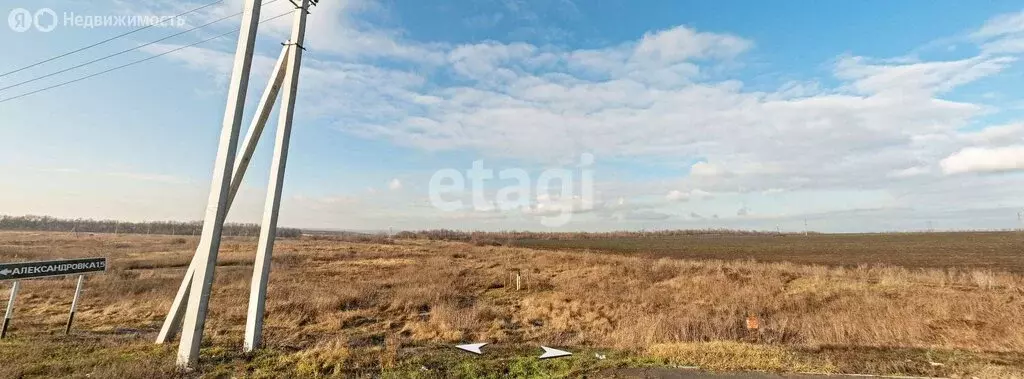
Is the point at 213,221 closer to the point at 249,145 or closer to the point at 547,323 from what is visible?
the point at 249,145

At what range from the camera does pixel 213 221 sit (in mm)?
6762

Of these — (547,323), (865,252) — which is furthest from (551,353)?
(865,252)

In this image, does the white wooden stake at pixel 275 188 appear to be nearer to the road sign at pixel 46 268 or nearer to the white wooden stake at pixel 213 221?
the white wooden stake at pixel 213 221

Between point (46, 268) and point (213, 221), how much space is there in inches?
213

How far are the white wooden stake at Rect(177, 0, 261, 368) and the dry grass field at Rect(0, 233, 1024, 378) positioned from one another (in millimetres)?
416

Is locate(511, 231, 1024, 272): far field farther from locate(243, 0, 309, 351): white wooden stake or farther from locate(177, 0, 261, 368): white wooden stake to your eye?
locate(177, 0, 261, 368): white wooden stake

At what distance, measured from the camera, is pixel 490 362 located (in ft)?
23.7

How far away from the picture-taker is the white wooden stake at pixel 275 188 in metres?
7.75

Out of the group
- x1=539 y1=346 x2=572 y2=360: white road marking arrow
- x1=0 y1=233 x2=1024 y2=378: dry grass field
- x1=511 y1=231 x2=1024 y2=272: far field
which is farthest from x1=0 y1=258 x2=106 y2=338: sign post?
x1=511 y1=231 x2=1024 y2=272: far field

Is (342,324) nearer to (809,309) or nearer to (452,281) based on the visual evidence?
(452,281)

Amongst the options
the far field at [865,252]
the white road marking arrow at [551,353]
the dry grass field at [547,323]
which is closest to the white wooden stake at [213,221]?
the dry grass field at [547,323]

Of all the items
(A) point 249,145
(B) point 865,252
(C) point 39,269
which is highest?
(A) point 249,145

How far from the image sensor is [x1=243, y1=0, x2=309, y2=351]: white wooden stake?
775cm

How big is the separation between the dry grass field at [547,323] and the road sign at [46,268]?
1282 mm
